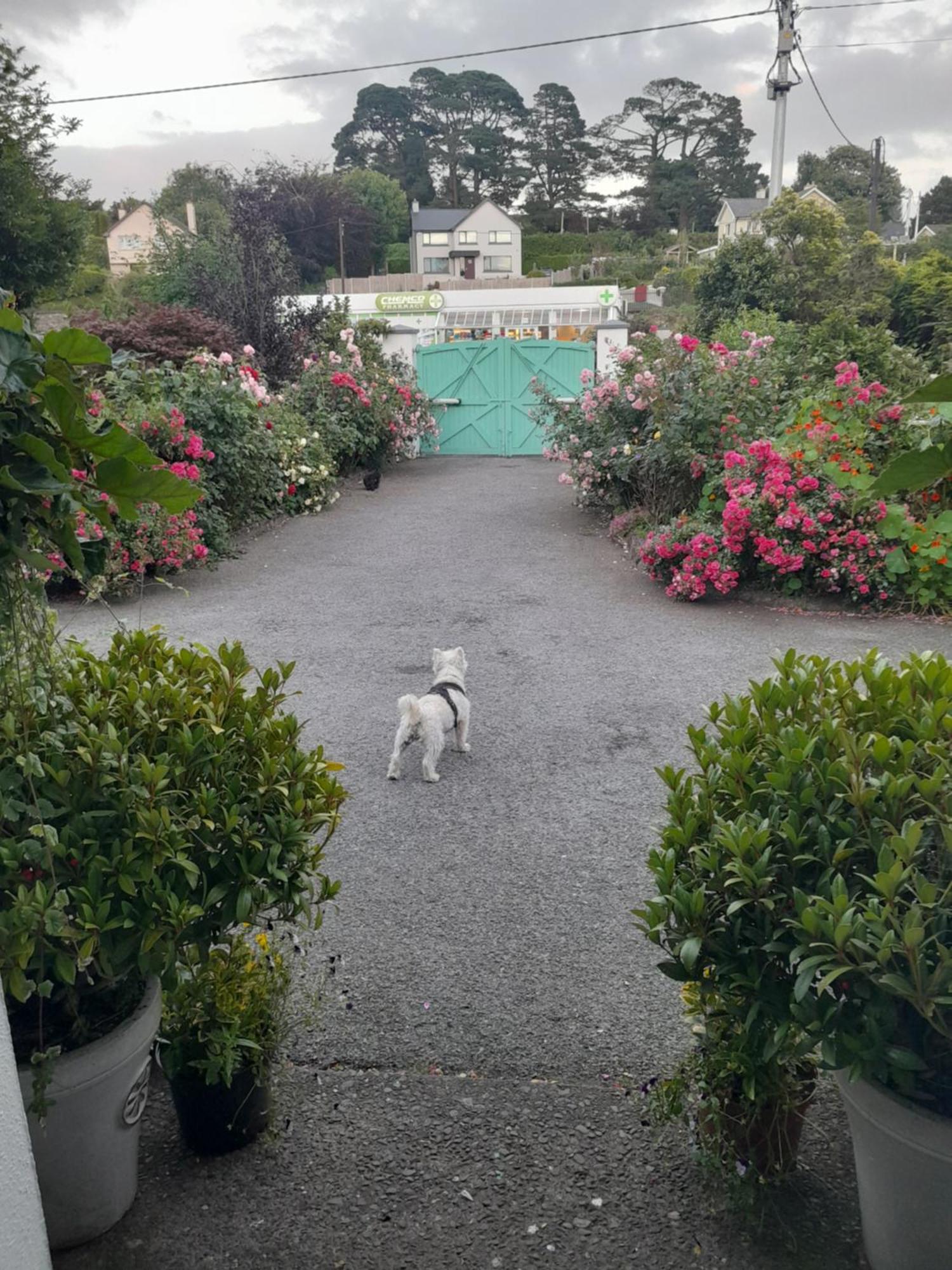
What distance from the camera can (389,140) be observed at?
230 ft

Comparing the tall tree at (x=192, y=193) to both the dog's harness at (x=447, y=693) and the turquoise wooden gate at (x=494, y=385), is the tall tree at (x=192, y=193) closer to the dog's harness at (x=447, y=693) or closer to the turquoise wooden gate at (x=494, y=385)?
the turquoise wooden gate at (x=494, y=385)

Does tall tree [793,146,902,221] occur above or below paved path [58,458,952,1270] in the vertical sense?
above

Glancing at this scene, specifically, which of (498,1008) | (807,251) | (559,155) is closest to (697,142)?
(559,155)

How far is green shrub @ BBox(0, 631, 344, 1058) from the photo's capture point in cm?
189

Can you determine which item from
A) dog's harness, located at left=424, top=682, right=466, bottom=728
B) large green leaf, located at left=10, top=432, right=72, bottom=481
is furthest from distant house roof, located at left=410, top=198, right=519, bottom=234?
large green leaf, located at left=10, top=432, right=72, bottom=481

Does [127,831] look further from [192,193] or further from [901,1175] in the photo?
[192,193]

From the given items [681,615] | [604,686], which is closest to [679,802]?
[604,686]

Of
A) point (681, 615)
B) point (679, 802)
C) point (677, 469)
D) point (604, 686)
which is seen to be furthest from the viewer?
point (677, 469)

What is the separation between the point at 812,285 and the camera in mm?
19031

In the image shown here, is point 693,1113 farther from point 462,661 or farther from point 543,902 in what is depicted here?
point 462,661

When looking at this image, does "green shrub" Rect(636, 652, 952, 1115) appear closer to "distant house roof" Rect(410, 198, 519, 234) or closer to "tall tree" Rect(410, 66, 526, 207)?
"distant house roof" Rect(410, 198, 519, 234)

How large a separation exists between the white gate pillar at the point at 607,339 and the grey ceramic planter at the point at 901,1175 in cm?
1629

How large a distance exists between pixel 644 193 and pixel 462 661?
66919 millimetres

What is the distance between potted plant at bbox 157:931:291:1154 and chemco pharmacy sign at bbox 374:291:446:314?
97.1 feet
